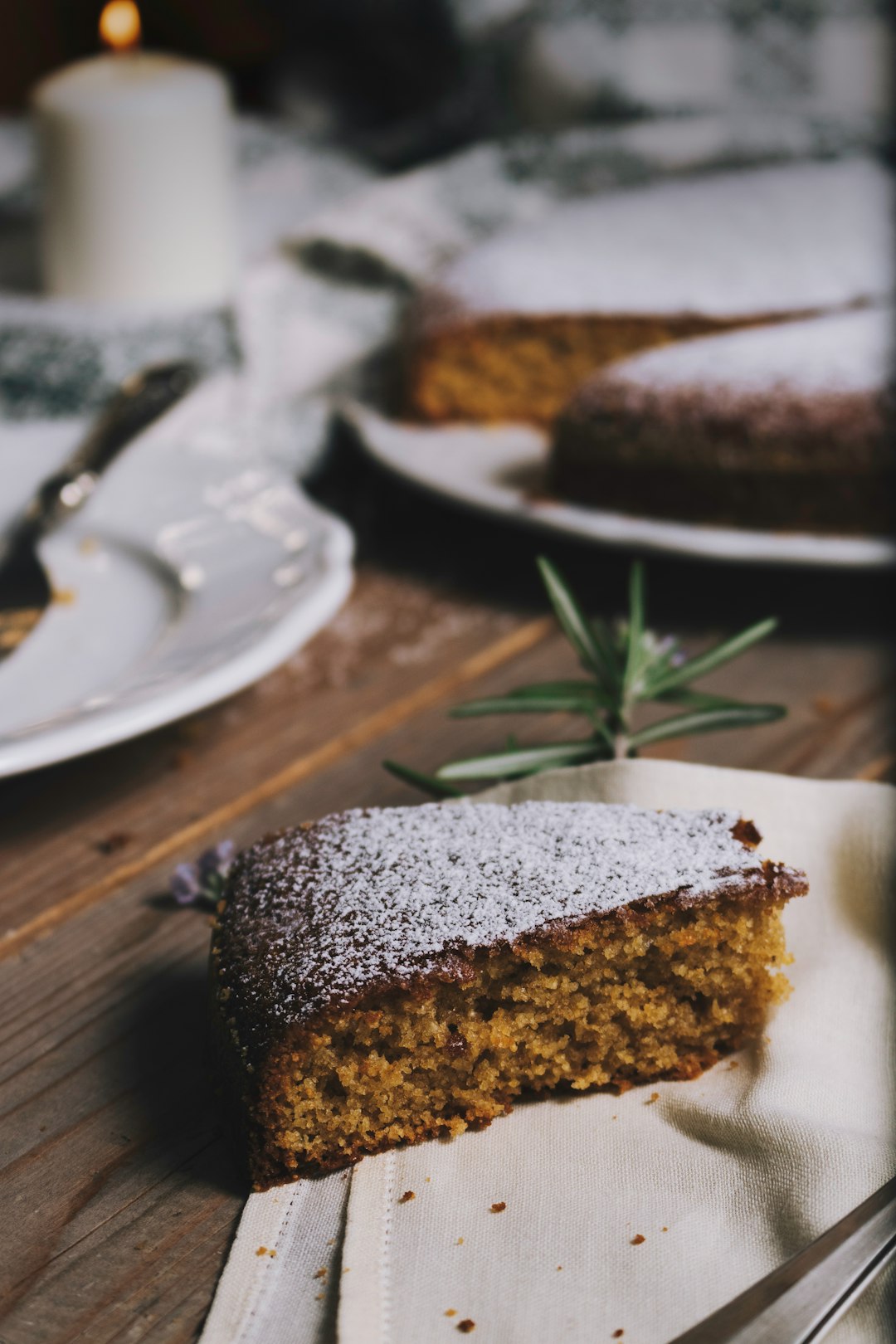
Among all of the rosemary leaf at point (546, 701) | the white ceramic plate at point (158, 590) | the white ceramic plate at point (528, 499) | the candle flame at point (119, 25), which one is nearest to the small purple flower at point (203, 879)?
the white ceramic plate at point (158, 590)

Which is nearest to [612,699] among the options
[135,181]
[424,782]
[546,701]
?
[546,701]

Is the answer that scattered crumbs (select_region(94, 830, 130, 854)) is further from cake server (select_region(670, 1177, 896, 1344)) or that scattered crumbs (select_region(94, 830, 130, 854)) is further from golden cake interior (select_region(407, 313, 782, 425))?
golden cake interior (select_region(407, 313, 782, 425))

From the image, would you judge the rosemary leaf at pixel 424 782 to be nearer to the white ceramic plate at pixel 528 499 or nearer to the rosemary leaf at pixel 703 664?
the rosemary leaf at pixel 703 664

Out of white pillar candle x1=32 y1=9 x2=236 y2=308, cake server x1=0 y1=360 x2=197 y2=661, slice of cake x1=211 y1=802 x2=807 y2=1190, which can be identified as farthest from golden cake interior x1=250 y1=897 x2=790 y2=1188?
white pillar candle x1=32 y1=9 x2=236 y2=308

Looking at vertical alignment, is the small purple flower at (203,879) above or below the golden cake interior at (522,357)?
below

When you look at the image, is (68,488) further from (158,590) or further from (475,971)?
(475,971)

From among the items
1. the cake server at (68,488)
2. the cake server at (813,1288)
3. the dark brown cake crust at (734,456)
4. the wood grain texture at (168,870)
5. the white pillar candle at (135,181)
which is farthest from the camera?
the white pillar candle at (135,181)

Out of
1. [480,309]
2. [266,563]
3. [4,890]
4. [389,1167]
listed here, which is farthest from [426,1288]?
[480,309]
